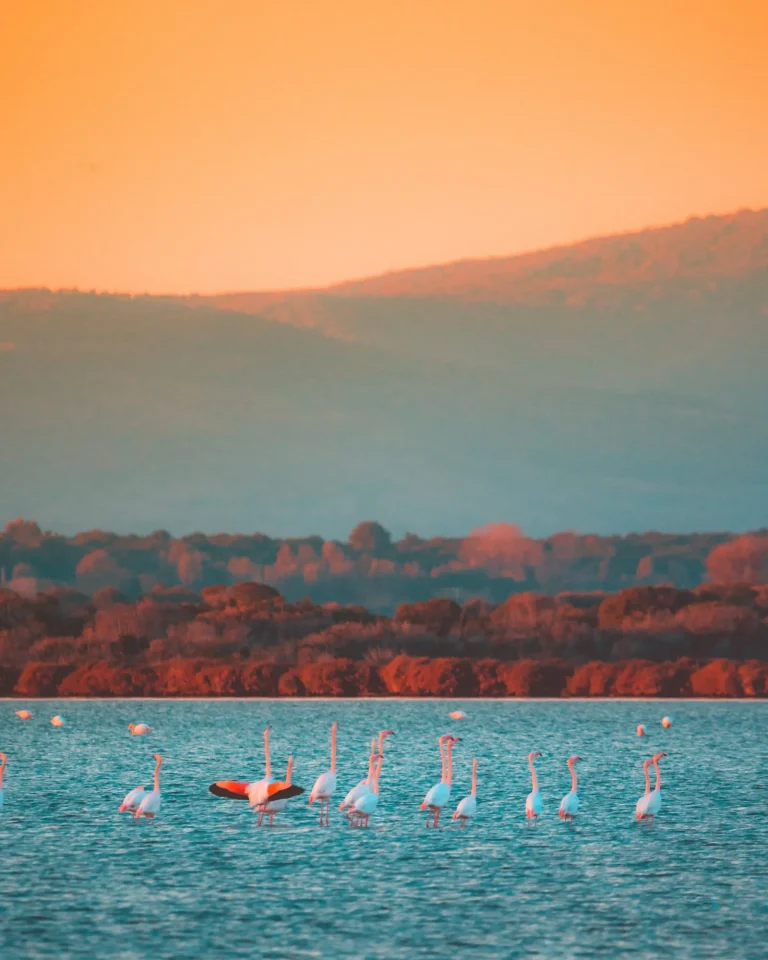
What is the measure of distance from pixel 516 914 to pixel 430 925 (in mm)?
1953

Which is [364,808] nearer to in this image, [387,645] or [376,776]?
[376,776]

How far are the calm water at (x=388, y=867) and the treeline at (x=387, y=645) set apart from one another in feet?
153

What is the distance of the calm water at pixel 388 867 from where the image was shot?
2803 centimetres

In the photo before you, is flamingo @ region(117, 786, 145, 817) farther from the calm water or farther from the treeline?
the treeline

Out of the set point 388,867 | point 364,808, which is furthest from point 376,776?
point 388,867

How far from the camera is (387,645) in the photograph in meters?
130

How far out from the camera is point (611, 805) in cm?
4878

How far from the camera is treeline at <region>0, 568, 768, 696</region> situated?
115562 millimetres

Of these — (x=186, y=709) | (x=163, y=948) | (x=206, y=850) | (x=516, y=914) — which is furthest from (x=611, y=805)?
(x=186, y=709)

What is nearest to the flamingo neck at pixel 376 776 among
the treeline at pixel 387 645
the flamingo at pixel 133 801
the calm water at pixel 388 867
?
the calm water at pixel 388 867

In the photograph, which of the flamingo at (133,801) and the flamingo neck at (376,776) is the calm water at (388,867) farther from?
the flamingo neck at (376,776)

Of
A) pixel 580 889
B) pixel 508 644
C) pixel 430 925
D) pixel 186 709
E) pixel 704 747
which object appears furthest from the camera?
pixel 508 644

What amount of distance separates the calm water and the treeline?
4668 cm

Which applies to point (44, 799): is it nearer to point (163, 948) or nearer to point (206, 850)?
point (206, 850)
